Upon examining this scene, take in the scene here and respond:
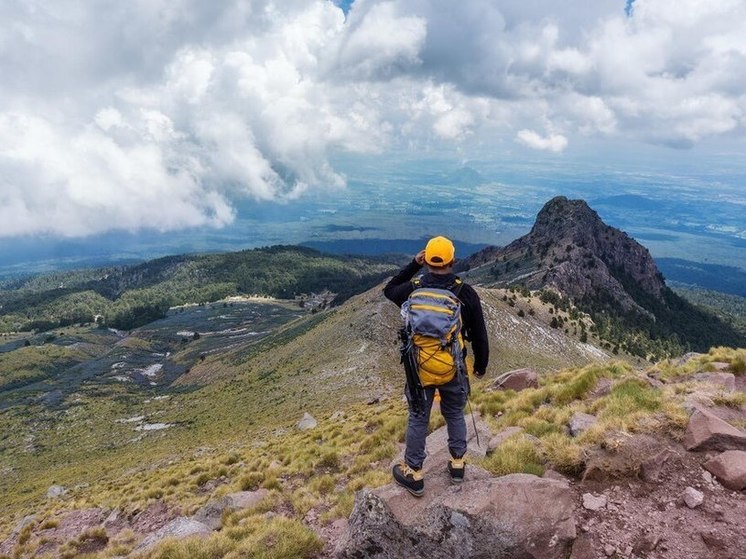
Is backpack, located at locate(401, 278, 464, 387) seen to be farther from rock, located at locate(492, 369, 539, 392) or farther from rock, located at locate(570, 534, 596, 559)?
rock, located at locate(492, 369, 539, 392)

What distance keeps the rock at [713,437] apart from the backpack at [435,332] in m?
5.42

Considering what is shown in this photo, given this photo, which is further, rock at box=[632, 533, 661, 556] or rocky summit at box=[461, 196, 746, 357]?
rocky summit at box=[461, 196, 746, 357]

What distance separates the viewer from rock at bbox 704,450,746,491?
8.60 metres

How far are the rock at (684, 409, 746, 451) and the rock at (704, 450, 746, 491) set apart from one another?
11.7 inches

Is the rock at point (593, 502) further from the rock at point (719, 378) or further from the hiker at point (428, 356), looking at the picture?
the rock at point (719, 378)

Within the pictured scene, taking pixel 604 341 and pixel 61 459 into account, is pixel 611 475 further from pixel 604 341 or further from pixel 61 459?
pixel 604 341

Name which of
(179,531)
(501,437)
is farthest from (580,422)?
(179,531)

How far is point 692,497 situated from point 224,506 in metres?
12.3

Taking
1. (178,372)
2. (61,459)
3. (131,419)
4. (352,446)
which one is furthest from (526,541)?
(178,372)

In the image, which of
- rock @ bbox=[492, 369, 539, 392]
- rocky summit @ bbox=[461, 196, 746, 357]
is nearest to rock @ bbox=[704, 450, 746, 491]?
rock @ bbox=[492, 369, 539, 392]

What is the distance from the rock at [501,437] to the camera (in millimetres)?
11732

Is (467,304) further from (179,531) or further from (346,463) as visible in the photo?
(346,463)

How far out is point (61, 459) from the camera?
70250 mm

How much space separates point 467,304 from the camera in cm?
894
